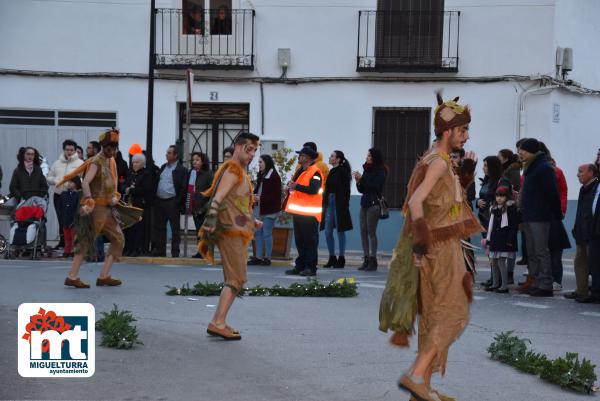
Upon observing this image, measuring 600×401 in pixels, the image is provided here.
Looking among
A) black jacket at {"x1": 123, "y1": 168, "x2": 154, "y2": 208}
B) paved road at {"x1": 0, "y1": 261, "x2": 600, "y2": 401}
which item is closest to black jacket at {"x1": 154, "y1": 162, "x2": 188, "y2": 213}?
black jacket at {"x1": 123, "y1": 168, "x2": 154, "y2": 208}

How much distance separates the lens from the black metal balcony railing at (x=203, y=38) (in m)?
21.4

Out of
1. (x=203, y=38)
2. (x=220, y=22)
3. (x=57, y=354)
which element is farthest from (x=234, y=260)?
(x=220, y=22)

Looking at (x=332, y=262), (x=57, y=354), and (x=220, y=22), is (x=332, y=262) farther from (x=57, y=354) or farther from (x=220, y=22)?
(x=57, y=354)

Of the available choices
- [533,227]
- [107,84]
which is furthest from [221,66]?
[533,227]

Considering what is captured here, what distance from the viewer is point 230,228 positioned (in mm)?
8805

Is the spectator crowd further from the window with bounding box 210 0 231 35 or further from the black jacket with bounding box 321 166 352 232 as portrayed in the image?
the window with bounding box 210 0 231 35

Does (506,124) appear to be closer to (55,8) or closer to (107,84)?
(107,84)

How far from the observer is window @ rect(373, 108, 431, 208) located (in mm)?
21281

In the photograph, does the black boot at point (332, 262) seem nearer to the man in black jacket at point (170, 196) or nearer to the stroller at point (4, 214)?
the man in black jacket at point (170, 196)

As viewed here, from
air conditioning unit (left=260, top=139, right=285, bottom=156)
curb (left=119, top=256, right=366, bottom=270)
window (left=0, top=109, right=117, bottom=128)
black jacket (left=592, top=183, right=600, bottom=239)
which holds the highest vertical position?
window (left=0, top=109, right=117, bottom=128)

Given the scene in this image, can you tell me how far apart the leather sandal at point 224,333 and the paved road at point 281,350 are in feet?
0.23

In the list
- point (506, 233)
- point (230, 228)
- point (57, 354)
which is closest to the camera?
point (57, 354)

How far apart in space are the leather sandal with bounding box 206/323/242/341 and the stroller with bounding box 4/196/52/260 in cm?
898

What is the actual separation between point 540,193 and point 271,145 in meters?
9.43
